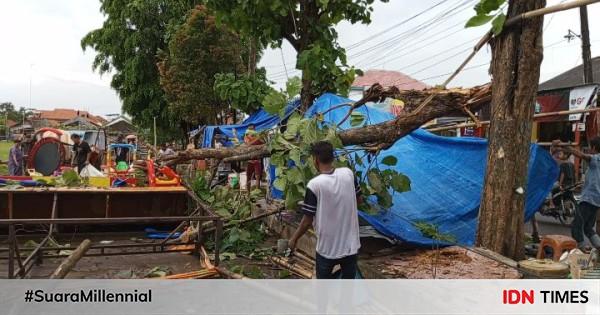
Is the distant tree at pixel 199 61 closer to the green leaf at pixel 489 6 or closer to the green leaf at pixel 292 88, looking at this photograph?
the green leaf at pixel 292 88

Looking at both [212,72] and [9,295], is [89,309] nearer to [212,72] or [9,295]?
[9,295]

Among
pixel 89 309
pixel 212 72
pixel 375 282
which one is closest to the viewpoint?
pixel 89 309

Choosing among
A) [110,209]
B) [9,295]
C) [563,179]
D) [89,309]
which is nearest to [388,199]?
[89,309]

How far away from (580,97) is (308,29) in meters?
6.81

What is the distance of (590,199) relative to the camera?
6.11 metres

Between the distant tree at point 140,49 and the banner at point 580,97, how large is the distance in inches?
714

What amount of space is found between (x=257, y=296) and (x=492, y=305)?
235cm

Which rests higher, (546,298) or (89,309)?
(546,298)

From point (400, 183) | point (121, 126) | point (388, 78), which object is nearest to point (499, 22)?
point (400, 183)

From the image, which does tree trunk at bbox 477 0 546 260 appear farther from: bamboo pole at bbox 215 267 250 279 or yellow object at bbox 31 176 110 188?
yellow object at bbox 31 176 110 188

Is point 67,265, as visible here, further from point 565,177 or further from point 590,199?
point 565,177

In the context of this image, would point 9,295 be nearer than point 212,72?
Yes

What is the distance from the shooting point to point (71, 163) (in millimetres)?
13188

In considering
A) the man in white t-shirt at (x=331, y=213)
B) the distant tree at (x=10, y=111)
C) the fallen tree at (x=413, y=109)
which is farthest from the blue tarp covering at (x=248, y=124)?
the distant tree at (x=10, y=111)
